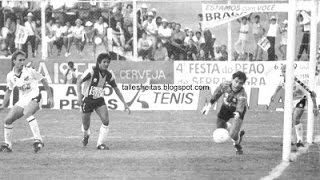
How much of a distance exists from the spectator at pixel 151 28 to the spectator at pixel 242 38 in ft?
9.96

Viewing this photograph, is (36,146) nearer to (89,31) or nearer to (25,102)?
(25,102)

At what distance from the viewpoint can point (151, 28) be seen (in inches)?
1083

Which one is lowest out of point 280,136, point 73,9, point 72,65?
point 280,136

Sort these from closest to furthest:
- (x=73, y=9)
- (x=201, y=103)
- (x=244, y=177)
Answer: (x=244, y=177)
(x=201, y=103)
(x=73, y=9)

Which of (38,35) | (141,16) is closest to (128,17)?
(141,16)

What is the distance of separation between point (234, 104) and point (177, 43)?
1230cm

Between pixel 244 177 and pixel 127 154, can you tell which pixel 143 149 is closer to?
pixel 127 154

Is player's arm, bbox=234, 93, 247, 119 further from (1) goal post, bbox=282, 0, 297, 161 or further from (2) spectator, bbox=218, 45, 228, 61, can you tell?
(2) spectator, bbox=218, 45, 228, 61

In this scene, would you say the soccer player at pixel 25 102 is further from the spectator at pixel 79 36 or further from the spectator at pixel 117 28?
the spectator at pixel 79 36

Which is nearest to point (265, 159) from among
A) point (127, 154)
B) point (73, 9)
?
point (127, 154)

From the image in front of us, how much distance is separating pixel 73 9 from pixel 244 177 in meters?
17.2

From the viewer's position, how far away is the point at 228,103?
15.4 metres

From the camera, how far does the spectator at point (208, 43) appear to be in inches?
1062

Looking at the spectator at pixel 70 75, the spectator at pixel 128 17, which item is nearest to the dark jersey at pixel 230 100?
the spectator at pixel 70 75
